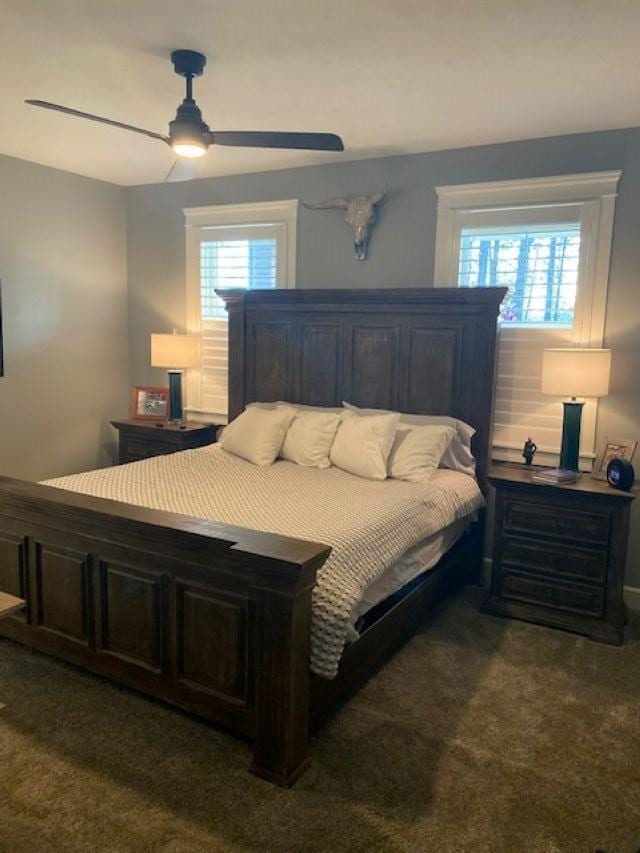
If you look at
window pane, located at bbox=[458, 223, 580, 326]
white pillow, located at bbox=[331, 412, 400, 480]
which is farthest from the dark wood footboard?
window pane, located at bbox=[458, 223, 580, 326]

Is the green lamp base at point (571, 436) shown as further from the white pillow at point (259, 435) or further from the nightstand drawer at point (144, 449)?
the nightstand drawer at point (144, 449)

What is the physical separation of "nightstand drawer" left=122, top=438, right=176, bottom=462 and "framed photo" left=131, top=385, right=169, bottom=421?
265mm

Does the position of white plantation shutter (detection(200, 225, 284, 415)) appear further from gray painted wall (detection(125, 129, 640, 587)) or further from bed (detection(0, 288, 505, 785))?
bed (detection(0, 288, 505, 785))

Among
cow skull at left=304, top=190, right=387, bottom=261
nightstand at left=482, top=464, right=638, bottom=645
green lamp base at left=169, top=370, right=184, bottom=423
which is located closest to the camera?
nightstand at left=482, top=464, right=638, bottom=645

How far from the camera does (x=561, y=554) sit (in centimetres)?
337

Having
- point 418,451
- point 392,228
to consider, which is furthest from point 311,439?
point 392,228

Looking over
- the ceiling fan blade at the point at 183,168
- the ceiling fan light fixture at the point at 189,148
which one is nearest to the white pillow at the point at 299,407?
the ceiling fan blade at the point at 183,168

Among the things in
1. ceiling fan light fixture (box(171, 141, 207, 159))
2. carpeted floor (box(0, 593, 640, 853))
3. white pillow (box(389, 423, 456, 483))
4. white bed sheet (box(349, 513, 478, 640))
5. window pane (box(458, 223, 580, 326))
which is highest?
ceiling fan light fixture (box(171, 141, 207, 159))

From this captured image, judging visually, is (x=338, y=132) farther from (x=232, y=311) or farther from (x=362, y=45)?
(x=232, y=311)

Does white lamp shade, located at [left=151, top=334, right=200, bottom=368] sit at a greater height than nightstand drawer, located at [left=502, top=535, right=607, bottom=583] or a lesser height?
greater

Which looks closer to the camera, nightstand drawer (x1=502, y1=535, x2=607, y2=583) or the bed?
the bed

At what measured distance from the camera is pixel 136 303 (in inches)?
208

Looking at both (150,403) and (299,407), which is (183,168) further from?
(150,403)

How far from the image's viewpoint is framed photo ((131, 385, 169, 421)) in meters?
4.99
